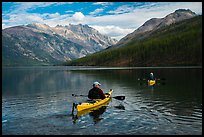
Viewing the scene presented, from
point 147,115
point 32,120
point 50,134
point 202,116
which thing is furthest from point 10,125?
point 202,116

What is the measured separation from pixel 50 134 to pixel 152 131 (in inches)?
385

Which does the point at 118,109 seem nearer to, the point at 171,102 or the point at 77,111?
the point at 77,111

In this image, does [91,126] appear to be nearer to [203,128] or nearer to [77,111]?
[77,111]

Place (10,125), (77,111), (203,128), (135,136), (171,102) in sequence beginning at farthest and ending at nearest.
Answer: (171,102) < (77,111) < (10,125) < (203,128) < (135,136)

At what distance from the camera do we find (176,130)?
2545cm

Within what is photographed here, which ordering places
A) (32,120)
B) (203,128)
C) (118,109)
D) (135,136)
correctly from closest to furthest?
(135,136) < (203,128) < (32,120) < (118,109)

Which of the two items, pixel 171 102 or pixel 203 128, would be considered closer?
pixel 203 128

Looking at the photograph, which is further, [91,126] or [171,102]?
[171,102]

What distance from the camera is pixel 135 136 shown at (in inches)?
944

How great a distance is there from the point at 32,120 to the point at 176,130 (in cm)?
1661

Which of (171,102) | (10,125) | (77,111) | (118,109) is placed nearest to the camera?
(10,125)

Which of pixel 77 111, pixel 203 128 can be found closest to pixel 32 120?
pixel 77 111

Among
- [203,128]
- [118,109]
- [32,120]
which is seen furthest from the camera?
[118,109]

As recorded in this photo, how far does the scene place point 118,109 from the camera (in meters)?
37.8
